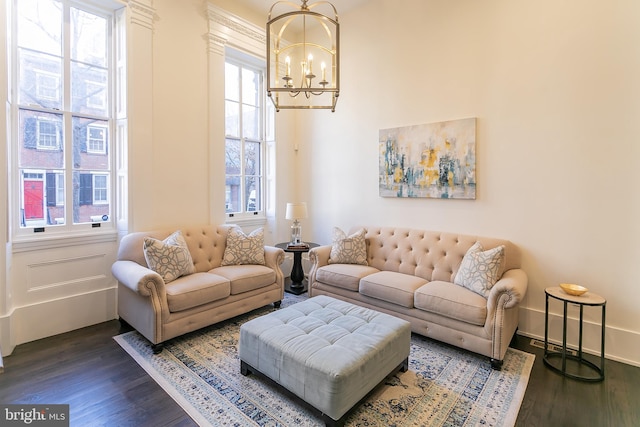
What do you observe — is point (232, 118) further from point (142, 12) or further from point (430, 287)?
point (430, 287)

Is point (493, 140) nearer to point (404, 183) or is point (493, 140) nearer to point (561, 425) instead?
point (404, 183)

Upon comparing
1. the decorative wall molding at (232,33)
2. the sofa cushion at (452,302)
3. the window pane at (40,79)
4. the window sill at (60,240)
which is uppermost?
the decorative wall molding at (232,33)

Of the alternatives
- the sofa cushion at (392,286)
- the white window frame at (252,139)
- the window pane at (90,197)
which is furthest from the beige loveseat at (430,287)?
the window pane at (90,197)

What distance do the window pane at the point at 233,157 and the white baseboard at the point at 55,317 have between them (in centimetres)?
200

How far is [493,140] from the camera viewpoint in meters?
3.31

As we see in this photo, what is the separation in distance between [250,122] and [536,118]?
11.6ft

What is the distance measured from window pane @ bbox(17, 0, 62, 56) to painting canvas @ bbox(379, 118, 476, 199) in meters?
3.54

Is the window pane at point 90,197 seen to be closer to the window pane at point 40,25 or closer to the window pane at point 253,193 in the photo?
the window pane at point 40,25

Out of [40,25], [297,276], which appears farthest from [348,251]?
[40,25]

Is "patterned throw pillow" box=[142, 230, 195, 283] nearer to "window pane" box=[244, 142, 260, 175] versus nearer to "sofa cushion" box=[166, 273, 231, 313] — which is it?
"sofa cushion" box=[166, 273, 231, 313]

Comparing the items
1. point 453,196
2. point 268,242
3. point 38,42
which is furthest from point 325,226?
point 38,42

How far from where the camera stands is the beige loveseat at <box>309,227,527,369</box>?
8.41 feet

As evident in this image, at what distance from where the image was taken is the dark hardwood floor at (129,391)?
1977 millimetres

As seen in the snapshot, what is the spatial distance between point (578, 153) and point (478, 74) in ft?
4.04
